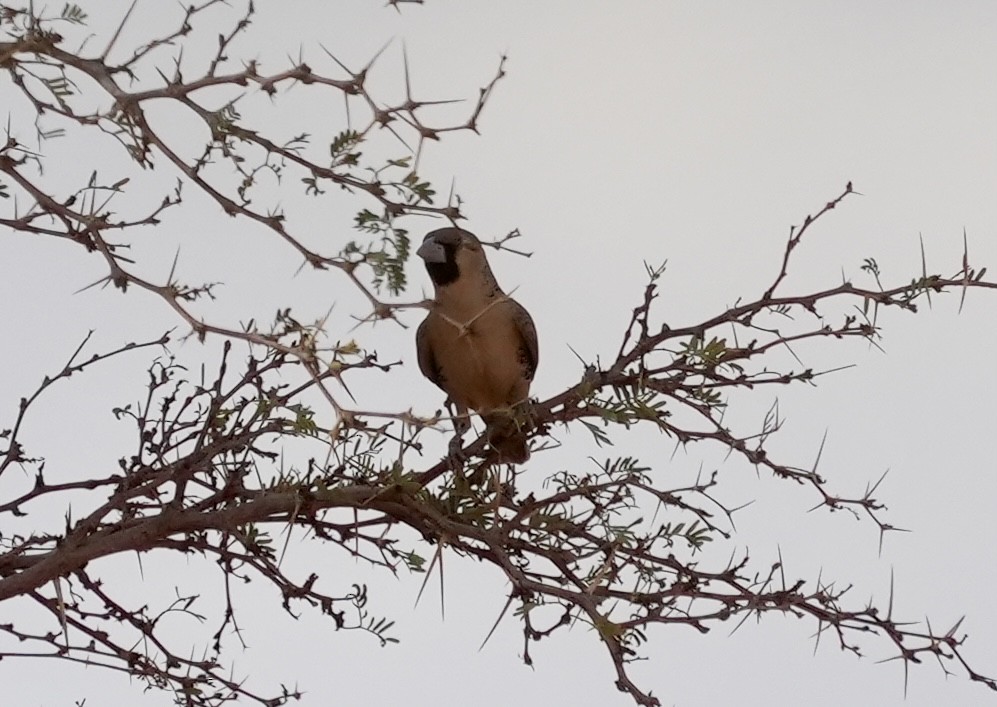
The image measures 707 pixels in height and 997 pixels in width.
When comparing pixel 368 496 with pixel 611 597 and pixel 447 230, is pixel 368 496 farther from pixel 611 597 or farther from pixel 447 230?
pixel 447 230

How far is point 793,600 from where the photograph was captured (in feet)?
3.73

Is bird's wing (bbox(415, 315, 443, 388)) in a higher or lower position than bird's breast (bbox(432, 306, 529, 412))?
higher

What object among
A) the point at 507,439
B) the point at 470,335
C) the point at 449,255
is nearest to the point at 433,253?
the point at 449,255

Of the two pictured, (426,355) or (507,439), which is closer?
(507,439)

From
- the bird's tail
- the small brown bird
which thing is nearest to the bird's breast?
the small brown bird

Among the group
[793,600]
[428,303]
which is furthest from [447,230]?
[793,600]

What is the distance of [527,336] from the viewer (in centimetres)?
179

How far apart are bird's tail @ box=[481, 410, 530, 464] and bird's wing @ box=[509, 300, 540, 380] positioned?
1.18ft

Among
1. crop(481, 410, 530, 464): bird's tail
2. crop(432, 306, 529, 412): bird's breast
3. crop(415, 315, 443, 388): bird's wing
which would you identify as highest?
crop(415, 315, 443, 388): bird's wing

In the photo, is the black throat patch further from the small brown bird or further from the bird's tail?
the bird's tail

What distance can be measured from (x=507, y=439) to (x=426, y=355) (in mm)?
501

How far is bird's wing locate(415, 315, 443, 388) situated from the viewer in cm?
184

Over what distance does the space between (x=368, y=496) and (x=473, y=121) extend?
36 centimetres

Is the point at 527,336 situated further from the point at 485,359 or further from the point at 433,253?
the point at 433,253
